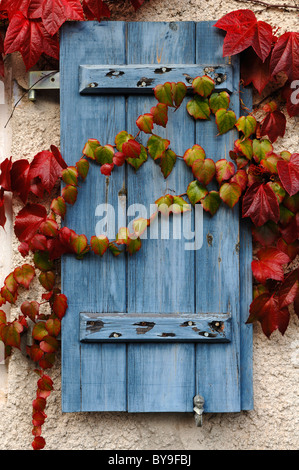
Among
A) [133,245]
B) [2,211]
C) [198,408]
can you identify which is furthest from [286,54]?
[198,408]

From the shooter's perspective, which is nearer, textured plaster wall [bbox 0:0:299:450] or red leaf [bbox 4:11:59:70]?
red leaf [bbox 4:11:59:70]

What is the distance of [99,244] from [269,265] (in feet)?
1.82

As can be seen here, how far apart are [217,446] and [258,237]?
74 cm

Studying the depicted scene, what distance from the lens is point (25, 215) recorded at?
4.71 feet

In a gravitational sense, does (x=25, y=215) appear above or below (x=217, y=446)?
above

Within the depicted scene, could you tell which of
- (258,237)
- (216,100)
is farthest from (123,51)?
(258,237)

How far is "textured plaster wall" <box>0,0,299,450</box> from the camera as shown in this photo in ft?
4.85

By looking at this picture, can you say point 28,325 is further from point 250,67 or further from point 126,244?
point 250,67

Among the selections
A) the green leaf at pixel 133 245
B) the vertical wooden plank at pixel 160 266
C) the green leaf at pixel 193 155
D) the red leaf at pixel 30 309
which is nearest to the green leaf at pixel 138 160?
the vertical wooden plank at pixel 160 266

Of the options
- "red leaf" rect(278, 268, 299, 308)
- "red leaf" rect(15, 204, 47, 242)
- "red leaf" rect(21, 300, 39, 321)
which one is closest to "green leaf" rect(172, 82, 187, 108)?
"red leaf" rect(15, 204, 47, 242)

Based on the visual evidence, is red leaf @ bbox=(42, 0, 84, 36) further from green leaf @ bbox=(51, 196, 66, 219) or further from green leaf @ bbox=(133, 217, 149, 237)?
green leaf @ bbox=(133, 217, 149, 237)

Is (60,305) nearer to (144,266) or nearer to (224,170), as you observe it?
(144,266)

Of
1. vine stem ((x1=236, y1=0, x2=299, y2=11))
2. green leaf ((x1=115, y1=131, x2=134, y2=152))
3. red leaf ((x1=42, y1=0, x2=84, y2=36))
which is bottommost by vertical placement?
green leaf ((x1=115, y1=131, x2=134, y2=152))

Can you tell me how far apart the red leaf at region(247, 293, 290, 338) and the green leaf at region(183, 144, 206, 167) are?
490 mm
